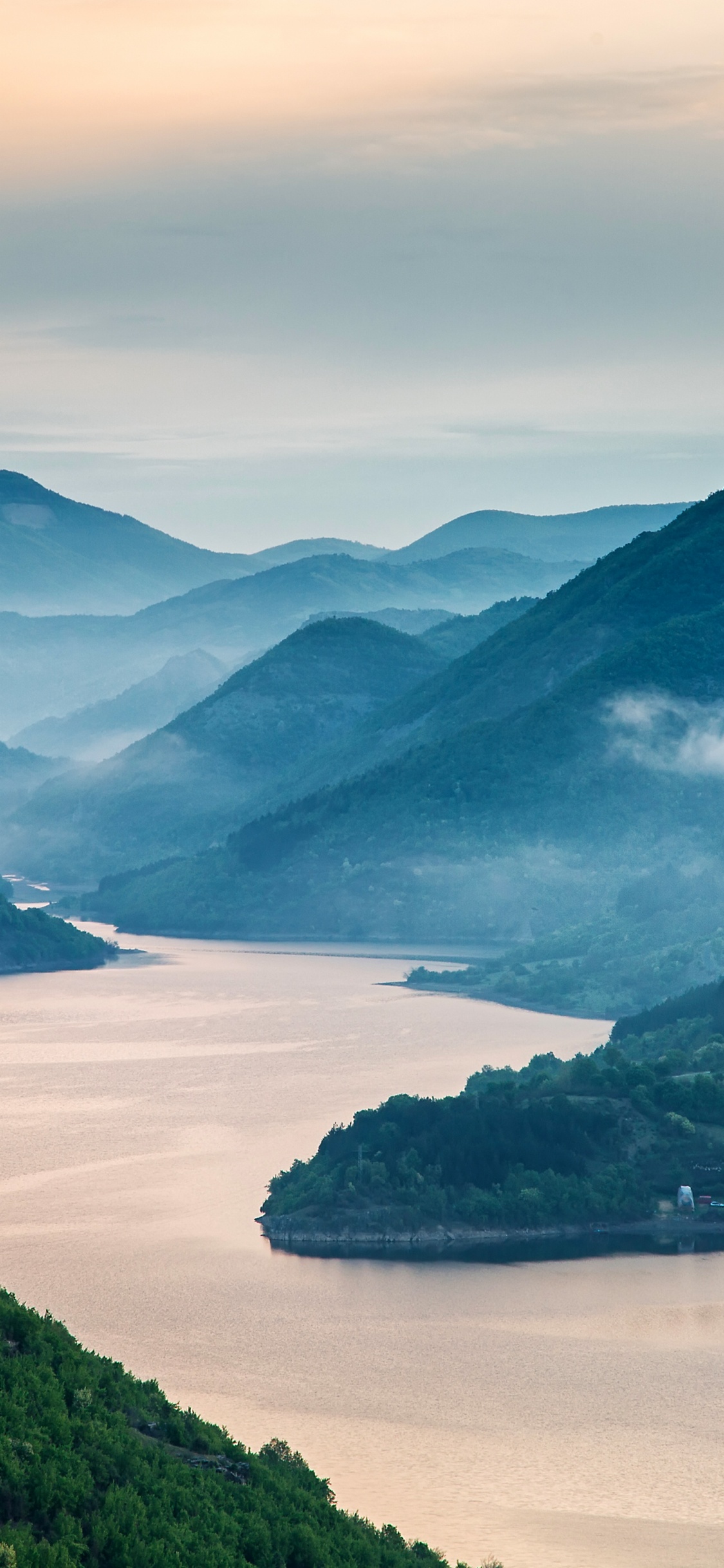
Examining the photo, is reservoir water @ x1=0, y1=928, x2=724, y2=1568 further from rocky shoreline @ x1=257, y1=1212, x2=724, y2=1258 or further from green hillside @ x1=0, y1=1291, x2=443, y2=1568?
green hillside @ x1=0, y1=1291, x2=443, y2=1568

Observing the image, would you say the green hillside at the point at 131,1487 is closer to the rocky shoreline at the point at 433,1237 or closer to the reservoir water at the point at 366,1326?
the reservoir water at the point at 366,1326

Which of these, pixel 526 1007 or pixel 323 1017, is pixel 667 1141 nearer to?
pixel 323 1017

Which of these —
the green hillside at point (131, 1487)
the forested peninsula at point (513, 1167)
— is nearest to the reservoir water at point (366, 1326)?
the forested peninsula at point (513, 1167)

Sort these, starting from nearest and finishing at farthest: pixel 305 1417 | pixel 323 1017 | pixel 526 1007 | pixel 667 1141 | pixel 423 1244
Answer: pixel 305 1417, pixel 423 1244, pixel 667 1141, pixel 323 1017, pixel 526 1007

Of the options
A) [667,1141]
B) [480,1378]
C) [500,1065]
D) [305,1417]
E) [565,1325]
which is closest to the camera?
[305,1417]

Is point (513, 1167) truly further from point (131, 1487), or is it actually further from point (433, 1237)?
point (131, 1487)

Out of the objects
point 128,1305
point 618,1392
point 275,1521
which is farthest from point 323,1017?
point 275,1521

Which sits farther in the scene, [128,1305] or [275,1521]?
[128,1305]
